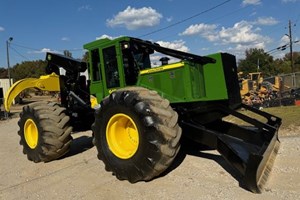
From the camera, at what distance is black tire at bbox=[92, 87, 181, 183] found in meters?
5.79

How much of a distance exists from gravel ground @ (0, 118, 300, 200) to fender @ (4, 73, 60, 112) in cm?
189

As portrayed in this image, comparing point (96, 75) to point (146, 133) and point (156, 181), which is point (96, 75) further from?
point (156, 181)

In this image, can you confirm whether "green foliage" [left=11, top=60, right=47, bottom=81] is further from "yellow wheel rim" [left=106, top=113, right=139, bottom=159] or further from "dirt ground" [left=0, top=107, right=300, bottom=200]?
"yellow wheel rim" [left=106, top=113, right=139, bottom=159]

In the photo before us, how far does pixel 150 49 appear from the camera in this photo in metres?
8.27

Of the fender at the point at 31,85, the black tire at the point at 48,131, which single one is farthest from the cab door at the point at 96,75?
the fender at the point at 31,85

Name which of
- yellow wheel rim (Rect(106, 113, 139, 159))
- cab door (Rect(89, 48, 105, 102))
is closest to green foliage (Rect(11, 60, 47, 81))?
cab door (Rect(89, 48, 105, 102))

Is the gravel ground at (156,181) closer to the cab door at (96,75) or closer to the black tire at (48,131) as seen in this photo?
the black tire at (48,131)

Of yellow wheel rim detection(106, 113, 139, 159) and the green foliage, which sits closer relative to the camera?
yellow wheel rim detection(106, 113, 139, 159)

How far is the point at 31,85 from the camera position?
9562 mm

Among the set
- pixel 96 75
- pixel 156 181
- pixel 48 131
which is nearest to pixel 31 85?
pixel 48 131

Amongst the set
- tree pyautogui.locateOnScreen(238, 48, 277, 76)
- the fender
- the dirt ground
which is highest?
tree pyautogui.locateOnScreen(238, 48, 277, 76)

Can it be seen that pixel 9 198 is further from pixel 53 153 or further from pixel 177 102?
pixel 177 102

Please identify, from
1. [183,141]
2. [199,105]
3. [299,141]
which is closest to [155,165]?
[199,105]

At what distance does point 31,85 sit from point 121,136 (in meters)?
3.93
